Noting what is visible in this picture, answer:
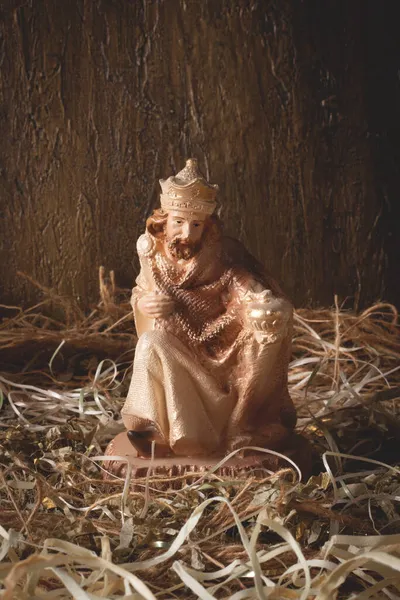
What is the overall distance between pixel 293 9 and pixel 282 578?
7.38ft

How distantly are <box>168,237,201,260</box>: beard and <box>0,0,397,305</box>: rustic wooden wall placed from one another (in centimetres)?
118

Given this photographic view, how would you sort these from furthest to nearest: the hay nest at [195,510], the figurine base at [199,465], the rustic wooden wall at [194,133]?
the rustic wooden wall at [194,133] < the figurine base at [199,465] < the hay nest at [195,510]

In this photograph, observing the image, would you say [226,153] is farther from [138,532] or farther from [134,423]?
[138,532]

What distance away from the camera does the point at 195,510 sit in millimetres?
2184

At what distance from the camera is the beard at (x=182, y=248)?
8.33 feet

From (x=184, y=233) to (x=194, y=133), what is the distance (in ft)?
4.01

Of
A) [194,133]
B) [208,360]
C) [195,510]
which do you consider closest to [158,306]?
[208,360]

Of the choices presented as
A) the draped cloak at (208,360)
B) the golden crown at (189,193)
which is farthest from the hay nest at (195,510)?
the golden crown at (189,193)

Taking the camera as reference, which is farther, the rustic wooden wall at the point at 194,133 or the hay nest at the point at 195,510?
the rustic wooden wall at the point at 194,133

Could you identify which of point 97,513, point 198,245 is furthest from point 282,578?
point 198,245

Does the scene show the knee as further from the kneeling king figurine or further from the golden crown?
the golden crown

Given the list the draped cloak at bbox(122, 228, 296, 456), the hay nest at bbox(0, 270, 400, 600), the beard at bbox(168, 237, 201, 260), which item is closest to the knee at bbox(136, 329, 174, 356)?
the draped cloak at bbox(122, 228, 296, 456)

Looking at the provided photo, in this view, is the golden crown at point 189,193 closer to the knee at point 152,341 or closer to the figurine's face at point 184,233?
the figurine's face at point 184,233

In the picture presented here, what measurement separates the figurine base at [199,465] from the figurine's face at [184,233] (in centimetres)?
55
